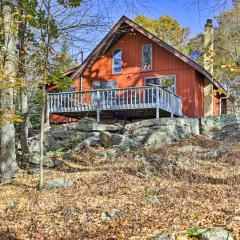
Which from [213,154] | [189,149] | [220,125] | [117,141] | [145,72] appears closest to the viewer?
[213,154]

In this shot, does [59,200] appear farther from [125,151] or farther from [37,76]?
[125,151]

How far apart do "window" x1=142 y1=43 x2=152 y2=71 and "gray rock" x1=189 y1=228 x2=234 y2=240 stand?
62.9 feet

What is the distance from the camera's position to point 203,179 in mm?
9828

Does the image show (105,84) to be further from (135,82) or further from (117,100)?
(117,100)

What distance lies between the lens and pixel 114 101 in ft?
67.4

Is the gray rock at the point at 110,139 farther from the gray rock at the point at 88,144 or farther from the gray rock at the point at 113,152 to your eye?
the gray rock at the point at 113,152

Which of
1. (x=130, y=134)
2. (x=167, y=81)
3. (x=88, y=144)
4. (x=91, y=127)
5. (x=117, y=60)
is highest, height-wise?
(x=117, y=60)

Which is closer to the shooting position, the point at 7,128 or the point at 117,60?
the point at 7,128

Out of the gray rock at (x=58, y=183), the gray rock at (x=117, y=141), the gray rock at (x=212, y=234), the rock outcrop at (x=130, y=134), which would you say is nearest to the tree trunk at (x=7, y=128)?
the rock outcrop at (x=130, y=134)

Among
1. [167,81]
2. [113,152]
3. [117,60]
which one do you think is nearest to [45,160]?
[113,152]

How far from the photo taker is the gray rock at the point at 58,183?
1001cm

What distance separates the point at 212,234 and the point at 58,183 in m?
5.52

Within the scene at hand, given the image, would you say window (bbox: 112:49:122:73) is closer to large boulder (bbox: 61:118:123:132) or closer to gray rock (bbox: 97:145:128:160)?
large boulder (bbox: 61:118:123:132)

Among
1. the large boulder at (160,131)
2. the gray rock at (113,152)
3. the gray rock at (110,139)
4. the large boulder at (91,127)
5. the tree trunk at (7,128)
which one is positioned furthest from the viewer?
the large boulder at (91,127)
